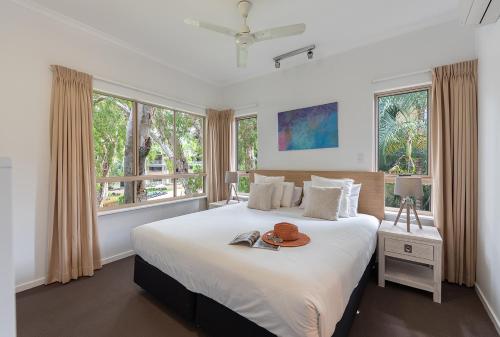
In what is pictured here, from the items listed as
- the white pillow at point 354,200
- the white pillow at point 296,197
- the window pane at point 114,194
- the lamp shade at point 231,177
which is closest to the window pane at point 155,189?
the window pane at point 114,194

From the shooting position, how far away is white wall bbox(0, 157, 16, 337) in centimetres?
67

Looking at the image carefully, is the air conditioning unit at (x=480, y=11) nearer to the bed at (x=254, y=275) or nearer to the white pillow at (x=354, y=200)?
the white pillow at (x=354, y=200)

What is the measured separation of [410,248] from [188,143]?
141 inches

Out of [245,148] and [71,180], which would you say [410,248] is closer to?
[245,148]

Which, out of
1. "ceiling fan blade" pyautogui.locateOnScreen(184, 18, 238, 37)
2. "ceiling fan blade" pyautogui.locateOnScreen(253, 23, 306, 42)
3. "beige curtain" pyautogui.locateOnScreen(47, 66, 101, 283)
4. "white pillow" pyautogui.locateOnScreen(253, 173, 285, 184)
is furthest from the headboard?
A: "beige curtain" pyautogui.locateOnScreen(47, 66, 101, 283)

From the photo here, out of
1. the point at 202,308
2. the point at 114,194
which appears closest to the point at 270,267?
the point at 202,308

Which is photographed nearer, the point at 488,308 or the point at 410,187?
the point at 488,308

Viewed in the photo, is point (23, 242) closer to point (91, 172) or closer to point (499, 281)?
point (91, 172)

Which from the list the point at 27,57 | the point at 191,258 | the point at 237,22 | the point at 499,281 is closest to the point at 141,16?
the point at 237,22

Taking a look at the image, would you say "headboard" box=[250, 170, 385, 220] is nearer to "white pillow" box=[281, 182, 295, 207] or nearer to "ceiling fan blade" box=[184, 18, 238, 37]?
"white pillow" box=[281, 182, 295, 207]

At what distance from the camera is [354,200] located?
2791mm

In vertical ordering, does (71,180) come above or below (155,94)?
below

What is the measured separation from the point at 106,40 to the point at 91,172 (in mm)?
1704

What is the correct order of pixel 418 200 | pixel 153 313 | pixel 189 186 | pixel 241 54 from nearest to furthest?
1. pixel 153 313
2. pixel 241 54
3. pixel 418 200
4. pixel 189 186
